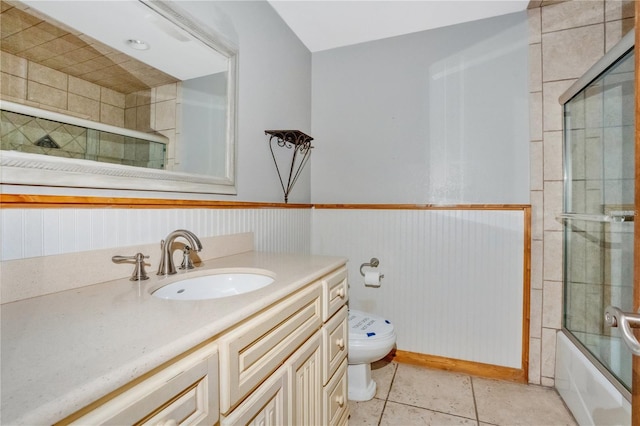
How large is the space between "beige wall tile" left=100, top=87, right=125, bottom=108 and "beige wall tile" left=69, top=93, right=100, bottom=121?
3 centimetres

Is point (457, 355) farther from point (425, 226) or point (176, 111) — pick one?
point (176, 111)

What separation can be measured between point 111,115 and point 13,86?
0.78 feet

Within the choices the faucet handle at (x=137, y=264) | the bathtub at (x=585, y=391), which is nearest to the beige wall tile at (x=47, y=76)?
the faucet handle at (x=137, y=264)

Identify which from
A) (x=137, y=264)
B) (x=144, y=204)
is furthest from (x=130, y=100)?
(x=137, y=264)

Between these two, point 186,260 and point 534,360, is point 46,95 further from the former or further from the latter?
point 534,360

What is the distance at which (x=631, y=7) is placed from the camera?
159 cm

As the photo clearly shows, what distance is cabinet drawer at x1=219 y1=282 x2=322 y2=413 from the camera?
638 millimetres

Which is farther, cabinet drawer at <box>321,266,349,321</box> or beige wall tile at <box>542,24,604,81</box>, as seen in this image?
beige wall tile at <box>542,24,604,81</box>

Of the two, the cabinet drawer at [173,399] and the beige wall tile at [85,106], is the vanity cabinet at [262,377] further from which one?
the beige wall tile at [85,106]

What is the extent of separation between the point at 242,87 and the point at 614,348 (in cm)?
208

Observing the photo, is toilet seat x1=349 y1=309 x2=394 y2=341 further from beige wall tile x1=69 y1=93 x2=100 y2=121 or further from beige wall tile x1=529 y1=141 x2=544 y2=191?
beige wall tile x1=69 y1=93 x2=100 y2=121

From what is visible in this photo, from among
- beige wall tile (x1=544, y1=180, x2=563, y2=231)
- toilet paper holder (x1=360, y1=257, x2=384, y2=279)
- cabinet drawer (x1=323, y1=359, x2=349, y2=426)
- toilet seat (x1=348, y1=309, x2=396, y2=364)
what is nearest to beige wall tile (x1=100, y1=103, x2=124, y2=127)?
cabinet drawer (x1=323, y1=359, x2=349, y2=426)

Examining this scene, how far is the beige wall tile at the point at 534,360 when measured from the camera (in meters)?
1.80

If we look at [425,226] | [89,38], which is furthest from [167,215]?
[425,226]
